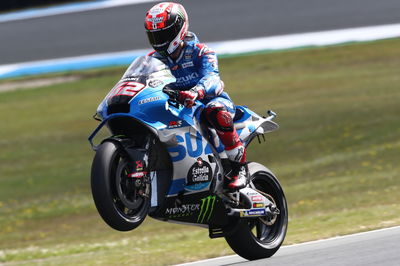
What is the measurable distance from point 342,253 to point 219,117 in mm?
1396

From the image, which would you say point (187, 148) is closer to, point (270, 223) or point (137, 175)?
point (137, 175)

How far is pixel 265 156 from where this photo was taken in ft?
49.5

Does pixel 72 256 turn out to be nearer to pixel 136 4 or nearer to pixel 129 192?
pixel 129 192

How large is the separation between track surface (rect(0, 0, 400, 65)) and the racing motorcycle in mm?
14603

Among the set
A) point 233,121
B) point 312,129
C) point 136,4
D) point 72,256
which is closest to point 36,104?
point 136,4

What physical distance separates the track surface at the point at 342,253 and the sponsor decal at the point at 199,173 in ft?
2.55

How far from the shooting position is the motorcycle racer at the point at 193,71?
612 centimetres

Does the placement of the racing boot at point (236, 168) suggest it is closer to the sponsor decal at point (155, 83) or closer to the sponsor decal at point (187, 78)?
the sponsor decal at point (187, 78)

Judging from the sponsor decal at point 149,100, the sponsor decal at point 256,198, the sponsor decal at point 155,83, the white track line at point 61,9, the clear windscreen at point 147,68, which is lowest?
the white track line at point 61,9

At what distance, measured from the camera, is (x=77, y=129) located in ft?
59.2

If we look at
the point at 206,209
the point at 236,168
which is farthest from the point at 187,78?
the point at 206,209

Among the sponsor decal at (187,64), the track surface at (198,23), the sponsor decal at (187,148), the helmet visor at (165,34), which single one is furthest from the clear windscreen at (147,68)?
the track surface at (198,23)

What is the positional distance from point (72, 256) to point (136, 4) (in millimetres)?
16928

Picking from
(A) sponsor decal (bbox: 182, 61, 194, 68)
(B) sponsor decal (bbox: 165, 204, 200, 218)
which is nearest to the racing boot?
(B) sponsor decal (bbox: 165, 204, 200, 218)
